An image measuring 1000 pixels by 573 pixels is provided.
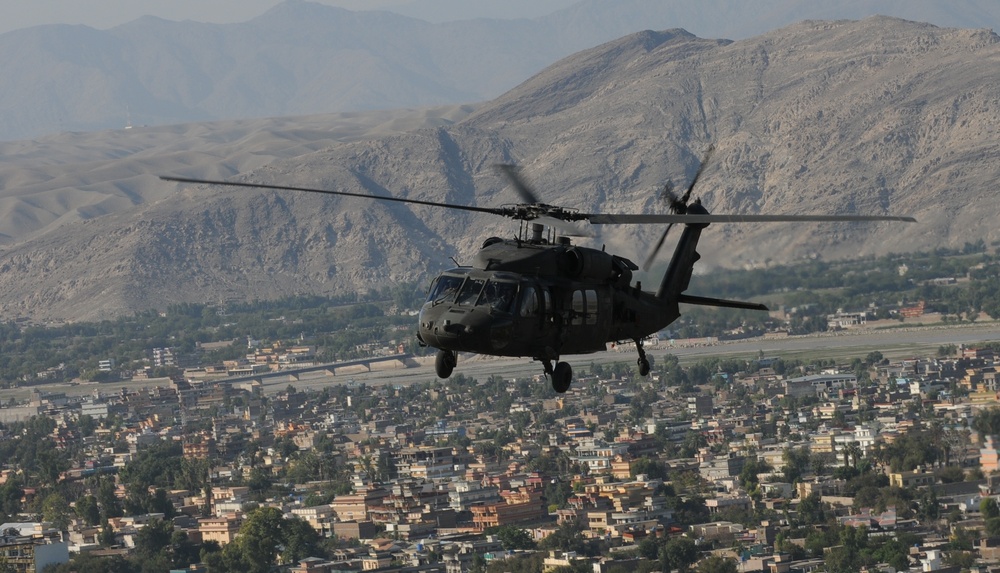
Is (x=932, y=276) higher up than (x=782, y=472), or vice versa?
(x=932, y=276)

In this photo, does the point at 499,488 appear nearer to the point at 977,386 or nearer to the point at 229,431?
the point at 977,386

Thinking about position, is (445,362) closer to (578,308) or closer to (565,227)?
(578,308)

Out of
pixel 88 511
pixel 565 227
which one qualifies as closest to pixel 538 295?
pixel 565 227

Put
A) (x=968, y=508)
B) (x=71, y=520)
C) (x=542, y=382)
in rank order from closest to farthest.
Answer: (x=968, y=508) < (x=71, y=520) < (x=542, y=382)

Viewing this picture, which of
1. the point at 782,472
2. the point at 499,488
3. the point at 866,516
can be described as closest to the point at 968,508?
the point at 866,516

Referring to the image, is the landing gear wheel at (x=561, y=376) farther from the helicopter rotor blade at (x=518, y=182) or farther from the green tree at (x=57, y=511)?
the green tree at (x=57, y=511)

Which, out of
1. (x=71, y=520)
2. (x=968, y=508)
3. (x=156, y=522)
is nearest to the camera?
(x=968, y=508)

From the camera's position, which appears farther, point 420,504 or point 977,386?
point 977,386
